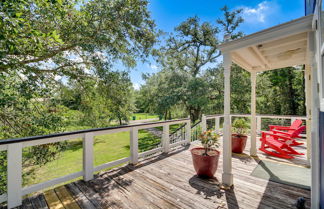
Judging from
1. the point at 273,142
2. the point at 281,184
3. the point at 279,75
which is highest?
the point at 279,75

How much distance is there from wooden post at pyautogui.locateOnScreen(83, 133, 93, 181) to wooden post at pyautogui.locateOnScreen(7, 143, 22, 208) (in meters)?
0.96

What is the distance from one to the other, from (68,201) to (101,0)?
4.46 meters

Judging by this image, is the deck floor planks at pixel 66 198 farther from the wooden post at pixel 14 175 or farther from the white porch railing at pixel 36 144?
the wooden post at pixel 14 175

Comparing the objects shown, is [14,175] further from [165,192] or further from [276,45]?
[276,45]

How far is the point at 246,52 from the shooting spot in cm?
320

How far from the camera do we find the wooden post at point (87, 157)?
3.08 meters

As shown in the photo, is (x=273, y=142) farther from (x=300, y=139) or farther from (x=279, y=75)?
(x=279, y=75)

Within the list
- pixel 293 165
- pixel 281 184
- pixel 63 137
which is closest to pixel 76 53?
pixel 63 137

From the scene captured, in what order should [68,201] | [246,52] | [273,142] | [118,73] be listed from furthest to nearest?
[118,73] < [273,142] < [246,52] < [68,201]

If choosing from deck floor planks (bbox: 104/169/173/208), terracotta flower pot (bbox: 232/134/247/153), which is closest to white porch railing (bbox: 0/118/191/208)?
deck floor planks (bbox: 104/169/173/208)

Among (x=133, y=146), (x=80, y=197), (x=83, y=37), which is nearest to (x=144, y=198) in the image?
(x=80, y=197)

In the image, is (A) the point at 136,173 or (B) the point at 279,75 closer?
(A) the point at 136,173

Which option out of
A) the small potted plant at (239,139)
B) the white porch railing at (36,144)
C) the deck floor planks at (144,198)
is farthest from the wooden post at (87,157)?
the small potted plant at (239,139)

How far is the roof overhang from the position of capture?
7.63ft
